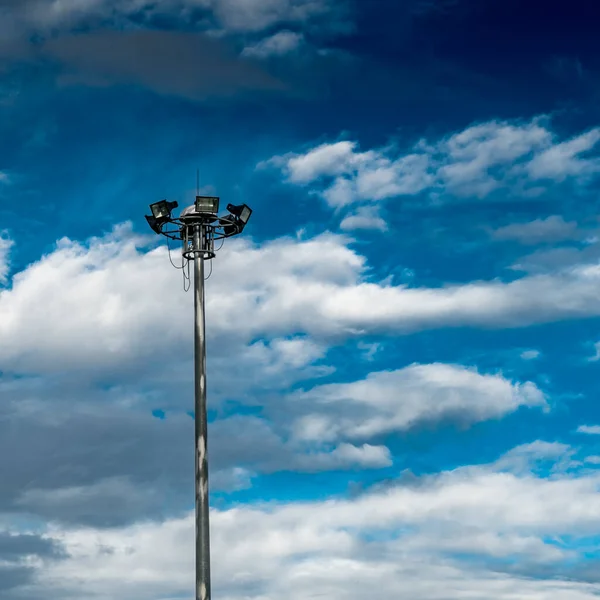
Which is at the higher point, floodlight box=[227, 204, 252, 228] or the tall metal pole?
floodlight box=[227, 204, 252, 228]

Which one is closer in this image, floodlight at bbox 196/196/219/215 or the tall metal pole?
the tall metal pole

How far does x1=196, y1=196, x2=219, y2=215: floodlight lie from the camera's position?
108 ft

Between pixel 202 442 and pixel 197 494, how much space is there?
50.3 inches

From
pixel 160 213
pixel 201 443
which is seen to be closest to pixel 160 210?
pixel 160 213

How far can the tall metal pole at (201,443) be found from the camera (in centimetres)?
2984

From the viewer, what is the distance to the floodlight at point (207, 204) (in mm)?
32875

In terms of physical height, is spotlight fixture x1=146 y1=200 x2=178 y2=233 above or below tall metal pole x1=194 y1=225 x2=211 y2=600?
above

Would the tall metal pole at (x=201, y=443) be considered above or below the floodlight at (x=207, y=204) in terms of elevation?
below

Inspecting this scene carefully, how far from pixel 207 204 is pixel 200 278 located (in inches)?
77.9

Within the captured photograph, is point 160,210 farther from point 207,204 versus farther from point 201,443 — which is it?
point 201,443

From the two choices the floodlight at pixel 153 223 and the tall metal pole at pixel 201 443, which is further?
the floodlight at pixel 153 223

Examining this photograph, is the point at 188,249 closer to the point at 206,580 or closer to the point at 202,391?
the point at 202,391

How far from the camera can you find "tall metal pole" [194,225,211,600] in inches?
1175

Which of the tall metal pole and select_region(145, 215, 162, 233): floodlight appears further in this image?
select_region(145, 215, 162, 233): floodlight
